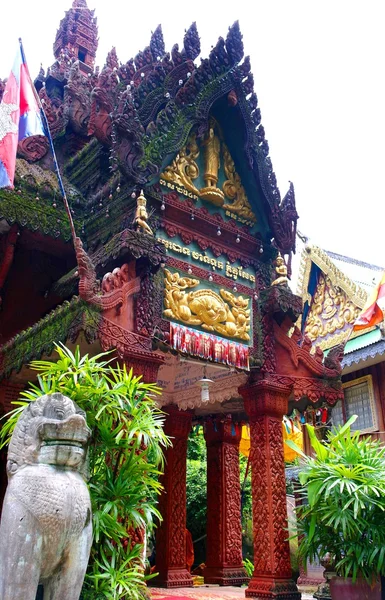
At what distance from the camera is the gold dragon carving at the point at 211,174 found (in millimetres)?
7660

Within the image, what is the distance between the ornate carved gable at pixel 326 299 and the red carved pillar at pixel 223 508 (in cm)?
520

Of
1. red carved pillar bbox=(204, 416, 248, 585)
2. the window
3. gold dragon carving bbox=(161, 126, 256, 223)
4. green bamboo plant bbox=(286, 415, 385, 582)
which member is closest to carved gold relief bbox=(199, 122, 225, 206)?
gold dragon carving bbox=(161, 126, 256, 223)

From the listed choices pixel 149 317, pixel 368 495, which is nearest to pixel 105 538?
pixel 149 317

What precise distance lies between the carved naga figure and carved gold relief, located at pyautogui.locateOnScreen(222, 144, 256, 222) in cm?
481


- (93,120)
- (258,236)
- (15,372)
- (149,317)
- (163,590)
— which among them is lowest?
(163,590)

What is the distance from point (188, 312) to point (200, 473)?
29.5 feet

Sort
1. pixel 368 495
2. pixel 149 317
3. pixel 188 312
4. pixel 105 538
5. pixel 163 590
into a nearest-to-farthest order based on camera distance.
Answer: pixel 105 538 → pixel 368 495 → pixel 149 317 → pixel 188 312 → pixel 163 590

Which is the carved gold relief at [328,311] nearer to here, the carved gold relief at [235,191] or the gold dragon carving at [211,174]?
the carved gold relief at [235,191]

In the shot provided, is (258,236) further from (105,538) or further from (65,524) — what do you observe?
(65,524)

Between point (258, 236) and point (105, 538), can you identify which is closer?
point (105, 538)

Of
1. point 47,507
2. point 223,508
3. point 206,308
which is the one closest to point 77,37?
point 206,308

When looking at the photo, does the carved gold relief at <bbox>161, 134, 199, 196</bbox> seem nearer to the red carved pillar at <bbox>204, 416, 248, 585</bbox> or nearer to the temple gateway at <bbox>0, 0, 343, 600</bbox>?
the temple gateway at <bbox>0, 0, 343, 600</bbox>

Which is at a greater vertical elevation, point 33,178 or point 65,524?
point 33,178

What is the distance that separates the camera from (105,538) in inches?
194
